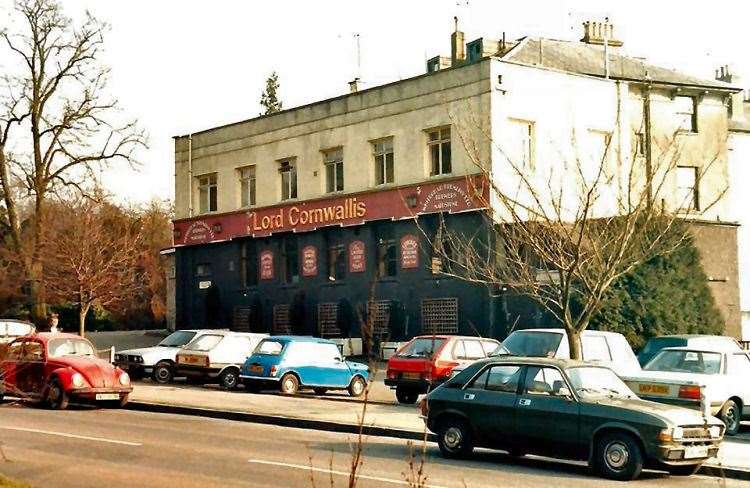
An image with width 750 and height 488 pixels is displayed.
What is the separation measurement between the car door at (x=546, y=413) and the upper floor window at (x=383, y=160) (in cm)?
2643

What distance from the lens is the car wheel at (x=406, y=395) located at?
84.5 ft

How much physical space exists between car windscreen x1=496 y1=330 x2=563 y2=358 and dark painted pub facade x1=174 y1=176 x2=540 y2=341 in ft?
35.1

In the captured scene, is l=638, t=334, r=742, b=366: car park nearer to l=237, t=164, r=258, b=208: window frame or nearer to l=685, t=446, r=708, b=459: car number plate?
l=685, t=446, r=708, b=459: car number plate

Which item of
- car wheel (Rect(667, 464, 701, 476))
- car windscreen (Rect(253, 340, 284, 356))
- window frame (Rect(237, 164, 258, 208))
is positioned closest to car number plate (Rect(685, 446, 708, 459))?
car wheel (Rect(667, 464, 701, 476))

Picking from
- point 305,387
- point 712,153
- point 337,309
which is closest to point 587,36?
point 712,153

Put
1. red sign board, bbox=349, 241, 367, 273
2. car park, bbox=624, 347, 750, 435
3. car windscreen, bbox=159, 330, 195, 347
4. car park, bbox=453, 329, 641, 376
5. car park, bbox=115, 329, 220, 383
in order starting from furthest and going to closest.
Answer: red sign board, bbox=349, 241, 367, 273, car windscreen, bbox=159, 330, 195, 347, car park, bbox=115, 329, 220, 383, car park, bbox=453, 329, 641, 376, car park, bbox=624, 347, 750, 435

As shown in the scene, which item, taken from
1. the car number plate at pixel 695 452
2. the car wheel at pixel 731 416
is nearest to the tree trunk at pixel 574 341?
the car wheel at pixel 731 416

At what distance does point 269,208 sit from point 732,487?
3385 centimetres

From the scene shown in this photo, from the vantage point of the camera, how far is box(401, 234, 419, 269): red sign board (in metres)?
39.5

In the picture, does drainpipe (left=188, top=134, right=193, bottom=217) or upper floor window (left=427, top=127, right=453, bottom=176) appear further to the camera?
drainpipe (left=188, top=134, right=193, bottom=217)

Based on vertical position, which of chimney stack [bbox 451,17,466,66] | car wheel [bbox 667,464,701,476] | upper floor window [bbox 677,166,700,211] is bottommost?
car wheel [bbox 667,464,701,476]

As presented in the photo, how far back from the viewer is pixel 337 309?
42.9m

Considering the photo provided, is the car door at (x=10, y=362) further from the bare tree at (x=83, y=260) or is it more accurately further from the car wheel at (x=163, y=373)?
the bare tree at (x=83, y=260)

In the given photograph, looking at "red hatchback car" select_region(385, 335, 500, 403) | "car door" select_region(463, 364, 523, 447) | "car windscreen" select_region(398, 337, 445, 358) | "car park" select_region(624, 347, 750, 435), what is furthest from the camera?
"car windscreen" select_region(398, 337, 445, 358)
